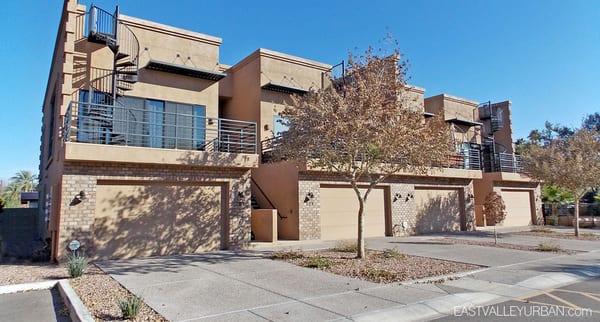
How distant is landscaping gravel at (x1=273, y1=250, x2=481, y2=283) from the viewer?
9.52 m

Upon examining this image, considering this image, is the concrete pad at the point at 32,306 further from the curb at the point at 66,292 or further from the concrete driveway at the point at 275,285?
the concrete driveway at the point at 275,285

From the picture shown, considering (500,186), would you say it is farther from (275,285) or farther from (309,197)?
(275,285)

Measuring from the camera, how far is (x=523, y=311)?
681 cm

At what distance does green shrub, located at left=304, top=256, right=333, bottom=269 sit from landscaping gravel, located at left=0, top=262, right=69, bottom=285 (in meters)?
5.75

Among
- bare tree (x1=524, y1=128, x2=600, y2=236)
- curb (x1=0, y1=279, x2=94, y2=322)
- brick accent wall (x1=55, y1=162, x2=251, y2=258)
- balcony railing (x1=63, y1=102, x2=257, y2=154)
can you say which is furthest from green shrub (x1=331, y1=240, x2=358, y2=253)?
bare tree (x1=524, y1=128, x2=600, y2=236)

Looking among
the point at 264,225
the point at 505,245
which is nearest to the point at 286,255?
the point at 264,225

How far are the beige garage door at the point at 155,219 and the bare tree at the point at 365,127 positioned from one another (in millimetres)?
3676

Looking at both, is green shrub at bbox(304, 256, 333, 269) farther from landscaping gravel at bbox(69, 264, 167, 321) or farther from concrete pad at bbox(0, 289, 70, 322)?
concrete pad at bbox(0, 289, 70, 322)

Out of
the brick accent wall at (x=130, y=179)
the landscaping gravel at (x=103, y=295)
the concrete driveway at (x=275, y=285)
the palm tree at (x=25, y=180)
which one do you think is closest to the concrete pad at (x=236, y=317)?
the concrete driveway at (x=275, y=285)

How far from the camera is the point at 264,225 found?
16.0m

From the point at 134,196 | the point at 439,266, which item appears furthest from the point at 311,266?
the point at 134,196

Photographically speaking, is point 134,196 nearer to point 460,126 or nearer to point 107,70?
point 107,70

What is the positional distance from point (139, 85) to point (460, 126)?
21125mm

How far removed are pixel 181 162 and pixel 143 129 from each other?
145 inches
